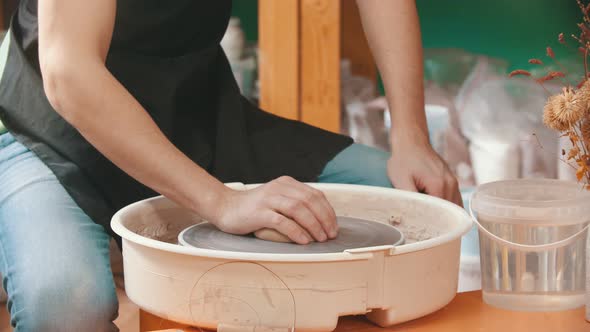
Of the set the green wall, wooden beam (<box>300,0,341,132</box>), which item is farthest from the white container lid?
the green wall

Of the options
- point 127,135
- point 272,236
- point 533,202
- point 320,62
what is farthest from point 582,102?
point 320,62

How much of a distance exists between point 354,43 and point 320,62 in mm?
136

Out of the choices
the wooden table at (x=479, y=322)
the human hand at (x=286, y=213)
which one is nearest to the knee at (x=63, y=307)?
the wooden table at (x=479, y=322)

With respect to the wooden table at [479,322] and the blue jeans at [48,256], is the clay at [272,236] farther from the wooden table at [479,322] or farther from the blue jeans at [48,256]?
the blue jeans at [48,256]

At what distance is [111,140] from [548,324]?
22.8 inches

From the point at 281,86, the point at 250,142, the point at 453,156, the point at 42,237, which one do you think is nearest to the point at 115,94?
the point at 42,237

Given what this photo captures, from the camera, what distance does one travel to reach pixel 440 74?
2.23 m

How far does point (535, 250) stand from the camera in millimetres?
934

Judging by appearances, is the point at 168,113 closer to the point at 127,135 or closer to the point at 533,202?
the point at 127,135

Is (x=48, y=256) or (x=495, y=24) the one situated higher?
(x=495, y=24)

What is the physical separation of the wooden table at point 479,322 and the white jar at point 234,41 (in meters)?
1.34

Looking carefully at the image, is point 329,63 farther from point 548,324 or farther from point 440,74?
point 548,324

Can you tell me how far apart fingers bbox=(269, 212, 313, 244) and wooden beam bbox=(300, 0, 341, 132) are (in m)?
1.19

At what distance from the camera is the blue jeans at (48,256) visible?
1002mm
